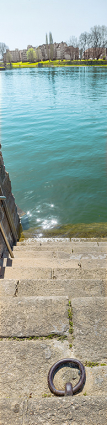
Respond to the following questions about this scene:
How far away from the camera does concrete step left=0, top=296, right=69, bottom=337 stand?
290cm

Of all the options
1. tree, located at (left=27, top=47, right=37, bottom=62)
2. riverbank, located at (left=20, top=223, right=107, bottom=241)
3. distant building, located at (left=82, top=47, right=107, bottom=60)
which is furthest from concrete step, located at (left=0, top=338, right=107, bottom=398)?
tree, located at (left=27, top=47, right=37, bottom=62)

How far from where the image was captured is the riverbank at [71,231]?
8820 mm

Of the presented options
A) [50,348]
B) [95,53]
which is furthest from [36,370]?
[95,53]

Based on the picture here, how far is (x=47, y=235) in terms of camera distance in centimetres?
910

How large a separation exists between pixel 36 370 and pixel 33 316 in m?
0.62

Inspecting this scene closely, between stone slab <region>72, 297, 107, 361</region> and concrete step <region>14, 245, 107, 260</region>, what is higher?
stone slab <region>72, 297, 107, 361</region>

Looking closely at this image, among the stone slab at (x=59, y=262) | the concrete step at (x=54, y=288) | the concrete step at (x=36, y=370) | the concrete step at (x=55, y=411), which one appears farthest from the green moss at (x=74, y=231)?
the concrete step at (x=55, y=411)

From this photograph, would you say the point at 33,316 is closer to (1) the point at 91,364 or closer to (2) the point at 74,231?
(1) the point at 91,364

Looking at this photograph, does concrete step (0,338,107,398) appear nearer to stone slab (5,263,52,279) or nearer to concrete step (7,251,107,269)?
stone slab (5,263,52,279)

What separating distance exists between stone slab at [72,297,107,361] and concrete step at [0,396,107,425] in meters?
0.53

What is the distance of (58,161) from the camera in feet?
51.7

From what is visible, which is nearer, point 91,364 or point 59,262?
point 91,364

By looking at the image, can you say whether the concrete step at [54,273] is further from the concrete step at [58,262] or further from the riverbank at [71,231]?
the riverbank at [71,231]

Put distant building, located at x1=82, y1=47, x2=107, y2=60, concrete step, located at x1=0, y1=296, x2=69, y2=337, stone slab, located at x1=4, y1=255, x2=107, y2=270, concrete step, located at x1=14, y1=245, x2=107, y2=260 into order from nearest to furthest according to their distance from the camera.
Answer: concrete step, located at x1=0, y1=296, x2=69, y2=337 < stone slab, located at x1=4, y1=255, x2=107, y2=270 < concrete step, located at x1=14, y1=245, x2=107, y2=260 < distant building, located at x1=82, y1=47, x2=107, y2=60
